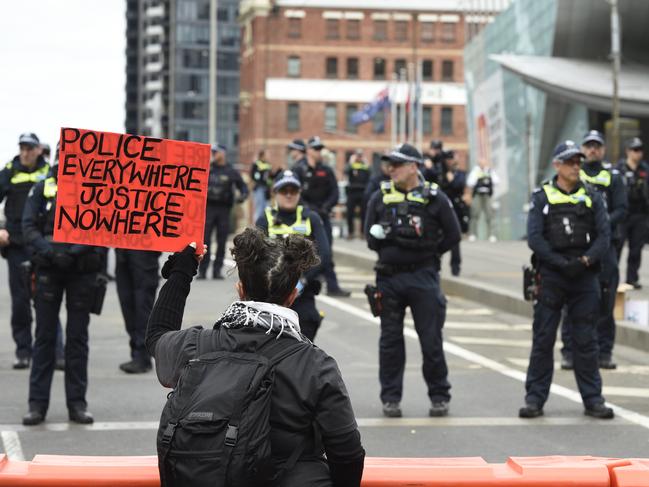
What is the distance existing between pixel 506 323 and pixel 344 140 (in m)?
85.3

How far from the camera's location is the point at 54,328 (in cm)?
913

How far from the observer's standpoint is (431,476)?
4.77 metres

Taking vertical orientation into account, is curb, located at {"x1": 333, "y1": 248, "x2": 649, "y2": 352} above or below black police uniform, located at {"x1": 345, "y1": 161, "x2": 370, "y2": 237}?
below

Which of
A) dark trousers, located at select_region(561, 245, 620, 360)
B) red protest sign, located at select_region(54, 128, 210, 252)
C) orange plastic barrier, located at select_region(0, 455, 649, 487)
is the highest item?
red protest sign, located at select_region(54, 128, 210, 252)

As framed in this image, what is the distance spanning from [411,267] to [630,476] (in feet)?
16.3

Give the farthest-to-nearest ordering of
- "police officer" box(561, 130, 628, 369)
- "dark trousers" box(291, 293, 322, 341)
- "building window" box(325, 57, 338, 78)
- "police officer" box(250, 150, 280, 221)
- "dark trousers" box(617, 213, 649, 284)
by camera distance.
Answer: "building window" box(325, 57, 338, 78) → "police officer" box(250, 150, 280, 221) → "dark trousers" box(617, 213, 649, 284) → "police officer" box(561, 130, 628, 369) → "dark trousers" box(291, 293, 322, 341)

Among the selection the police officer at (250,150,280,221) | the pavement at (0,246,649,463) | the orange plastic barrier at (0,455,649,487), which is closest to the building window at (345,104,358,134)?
the police officer at (250,150,280,221)

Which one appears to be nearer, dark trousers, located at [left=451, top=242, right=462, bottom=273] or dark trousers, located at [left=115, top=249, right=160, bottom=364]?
dark trousers, located at [left=115, top=249, right=160, bottom=364]

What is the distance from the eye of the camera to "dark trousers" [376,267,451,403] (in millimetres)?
9609

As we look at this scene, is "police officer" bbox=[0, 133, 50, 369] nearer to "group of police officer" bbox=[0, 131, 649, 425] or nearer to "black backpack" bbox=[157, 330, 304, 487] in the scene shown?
"group of police officer" bbox=[0, 131, 649, 425]

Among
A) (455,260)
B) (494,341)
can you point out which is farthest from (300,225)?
(455,260)

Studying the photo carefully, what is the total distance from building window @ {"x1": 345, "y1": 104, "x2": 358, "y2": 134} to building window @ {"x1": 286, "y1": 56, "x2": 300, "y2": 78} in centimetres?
453

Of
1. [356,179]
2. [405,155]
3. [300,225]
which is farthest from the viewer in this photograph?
[356,179]

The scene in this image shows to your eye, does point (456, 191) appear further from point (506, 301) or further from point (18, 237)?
point (18, 237)
